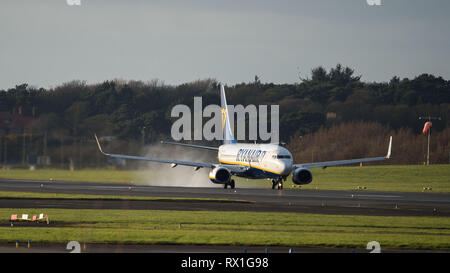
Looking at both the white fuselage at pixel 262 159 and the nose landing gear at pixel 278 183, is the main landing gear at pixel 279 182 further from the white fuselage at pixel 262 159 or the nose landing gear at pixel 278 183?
the white fuselage at pixel 262 159

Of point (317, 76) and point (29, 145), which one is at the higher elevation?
point (317, 76)

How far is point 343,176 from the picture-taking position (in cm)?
8131

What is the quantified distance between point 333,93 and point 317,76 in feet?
54.0

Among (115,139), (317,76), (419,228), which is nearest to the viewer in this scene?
(419,228)

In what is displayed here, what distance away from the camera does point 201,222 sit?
3297cm

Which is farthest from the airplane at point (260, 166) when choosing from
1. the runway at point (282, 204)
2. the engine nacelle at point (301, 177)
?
the runway at point (282, 204)

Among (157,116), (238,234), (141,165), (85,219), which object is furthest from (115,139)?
(238,234)

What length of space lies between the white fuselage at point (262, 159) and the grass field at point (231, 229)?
21173mm

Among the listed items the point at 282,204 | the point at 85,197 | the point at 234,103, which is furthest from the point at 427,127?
the point at 85,197

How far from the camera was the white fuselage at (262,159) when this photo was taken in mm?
58469

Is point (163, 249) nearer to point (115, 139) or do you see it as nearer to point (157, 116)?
point (115, 139)

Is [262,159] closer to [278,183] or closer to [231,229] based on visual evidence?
[278,183]

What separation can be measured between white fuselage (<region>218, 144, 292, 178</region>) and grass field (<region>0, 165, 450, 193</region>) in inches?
189

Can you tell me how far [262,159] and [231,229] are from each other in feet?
98.8
